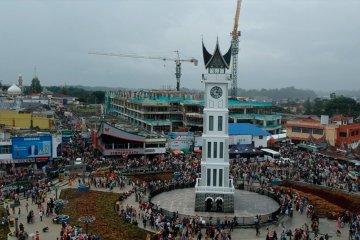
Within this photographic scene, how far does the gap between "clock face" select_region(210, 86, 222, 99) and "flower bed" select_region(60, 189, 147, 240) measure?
560 inches

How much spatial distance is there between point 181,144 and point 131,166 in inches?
530

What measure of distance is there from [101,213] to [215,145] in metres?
12.4

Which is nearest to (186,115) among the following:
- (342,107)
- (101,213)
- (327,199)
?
(327,199)

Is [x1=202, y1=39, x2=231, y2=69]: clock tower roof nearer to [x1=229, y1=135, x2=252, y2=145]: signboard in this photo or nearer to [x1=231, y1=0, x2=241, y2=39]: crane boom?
[x1=229, y1=135, x2=252, y2=145]: signboard

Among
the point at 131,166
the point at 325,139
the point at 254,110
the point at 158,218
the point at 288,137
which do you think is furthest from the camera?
the point at 254,110

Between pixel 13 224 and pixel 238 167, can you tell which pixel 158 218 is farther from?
pixel 238 167

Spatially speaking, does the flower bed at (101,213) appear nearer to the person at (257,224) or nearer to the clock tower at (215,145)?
the clock tower at (215,145)

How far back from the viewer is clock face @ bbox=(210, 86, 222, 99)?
132 feet

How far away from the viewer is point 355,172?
55.1 metres

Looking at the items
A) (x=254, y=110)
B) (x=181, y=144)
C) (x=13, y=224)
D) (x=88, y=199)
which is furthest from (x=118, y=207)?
(x=254, y=110)

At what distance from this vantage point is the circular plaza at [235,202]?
131 feet

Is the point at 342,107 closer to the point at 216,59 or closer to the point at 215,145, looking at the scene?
the point at 215,145

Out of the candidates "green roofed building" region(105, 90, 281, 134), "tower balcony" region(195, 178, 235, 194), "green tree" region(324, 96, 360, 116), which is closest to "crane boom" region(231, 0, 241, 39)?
"green roofed building" region(105, 90, 281, 134)

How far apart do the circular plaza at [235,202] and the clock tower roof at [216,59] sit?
1388 cm
